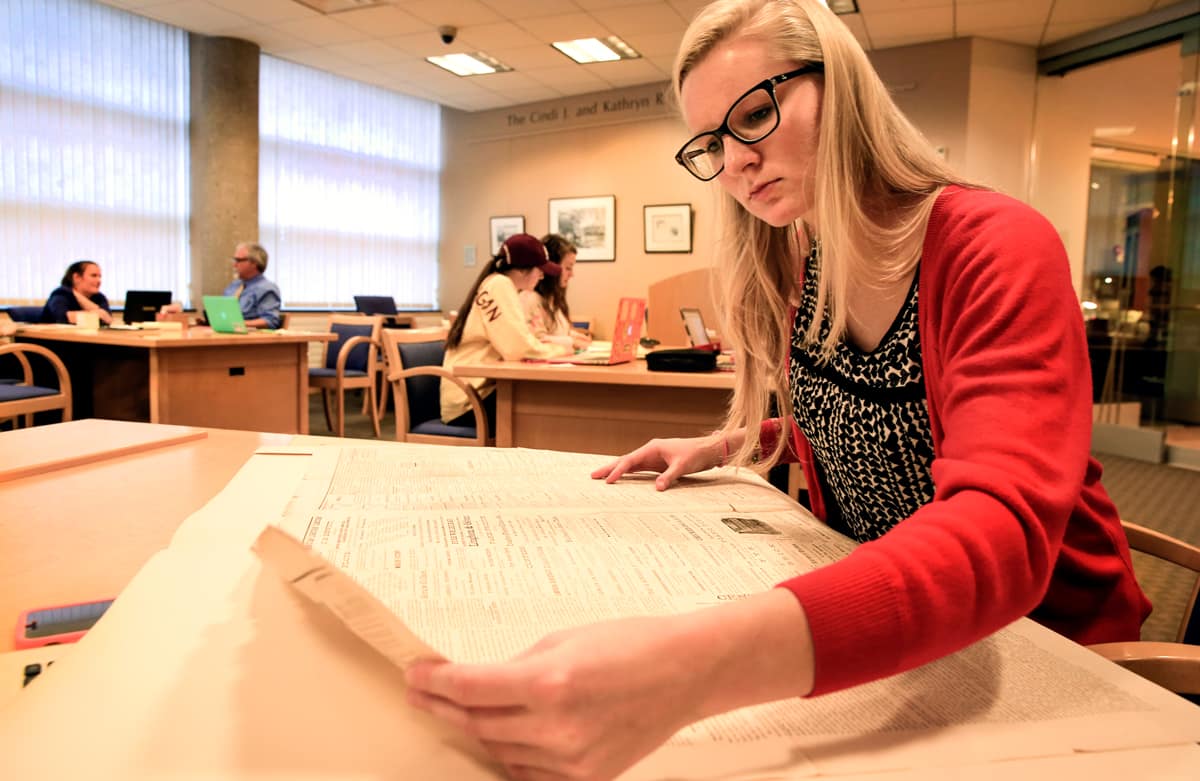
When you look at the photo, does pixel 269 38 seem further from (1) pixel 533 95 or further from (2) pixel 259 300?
(1) pixel 533 95

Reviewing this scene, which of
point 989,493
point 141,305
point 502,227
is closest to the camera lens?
point 989,493

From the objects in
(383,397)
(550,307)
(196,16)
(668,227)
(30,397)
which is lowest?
(383,397)

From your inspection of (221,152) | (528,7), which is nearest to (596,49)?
(528,7)

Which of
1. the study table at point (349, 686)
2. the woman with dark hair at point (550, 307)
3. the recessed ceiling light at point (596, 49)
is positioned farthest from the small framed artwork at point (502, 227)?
the study table at point (349, 686)

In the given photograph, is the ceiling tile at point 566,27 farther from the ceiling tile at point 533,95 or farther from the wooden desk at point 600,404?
the wooden desk at point 600,404

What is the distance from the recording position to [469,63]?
23.8 feet

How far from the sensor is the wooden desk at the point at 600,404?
242 cm

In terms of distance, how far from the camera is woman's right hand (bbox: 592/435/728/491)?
3.21ft

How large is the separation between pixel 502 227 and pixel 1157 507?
6591 millimetres

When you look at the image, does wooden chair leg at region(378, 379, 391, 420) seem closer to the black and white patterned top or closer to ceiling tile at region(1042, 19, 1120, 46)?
the black and white patterned top

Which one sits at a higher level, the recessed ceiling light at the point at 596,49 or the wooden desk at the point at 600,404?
the recessed ceiling light at the point at 596,49

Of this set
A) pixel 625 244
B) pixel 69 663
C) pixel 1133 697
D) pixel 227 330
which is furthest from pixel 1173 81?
pixel 69 663

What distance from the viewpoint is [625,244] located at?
819 cm

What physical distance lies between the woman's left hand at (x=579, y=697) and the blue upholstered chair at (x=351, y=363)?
5.24 m
